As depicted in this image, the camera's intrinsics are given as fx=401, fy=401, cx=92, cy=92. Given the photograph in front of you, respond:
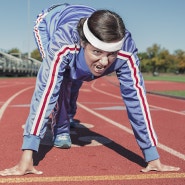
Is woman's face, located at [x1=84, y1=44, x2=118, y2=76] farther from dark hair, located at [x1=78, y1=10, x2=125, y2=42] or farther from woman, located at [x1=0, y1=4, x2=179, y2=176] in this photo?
dark hair, located at [x1=78, y1=10, x2=125, y2=42]

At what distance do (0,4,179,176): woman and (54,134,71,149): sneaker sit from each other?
3.60 ft

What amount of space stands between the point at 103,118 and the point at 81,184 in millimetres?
4784

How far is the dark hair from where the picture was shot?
3.37m

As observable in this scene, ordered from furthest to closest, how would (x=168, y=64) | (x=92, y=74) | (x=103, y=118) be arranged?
(x=168, y=64) → (x=103, y=118) → (x=92, y=74)

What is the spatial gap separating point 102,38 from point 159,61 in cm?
11636

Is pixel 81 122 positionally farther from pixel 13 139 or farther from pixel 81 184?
pixel 81 184

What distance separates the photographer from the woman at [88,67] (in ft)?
11.2

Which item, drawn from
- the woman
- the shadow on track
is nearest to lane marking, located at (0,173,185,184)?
the woman

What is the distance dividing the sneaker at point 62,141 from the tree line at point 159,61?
373 feet

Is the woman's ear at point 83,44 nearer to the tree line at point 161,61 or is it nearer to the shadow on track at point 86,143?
the shadow on track at point 86,143

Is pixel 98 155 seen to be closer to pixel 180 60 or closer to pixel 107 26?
pixel 107 26

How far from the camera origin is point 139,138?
13.1 feet

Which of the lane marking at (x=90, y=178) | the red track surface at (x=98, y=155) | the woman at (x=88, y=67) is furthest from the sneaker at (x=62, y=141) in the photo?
the lane marking at (x=90, y=178)

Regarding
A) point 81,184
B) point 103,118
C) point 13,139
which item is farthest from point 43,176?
point 103,118
